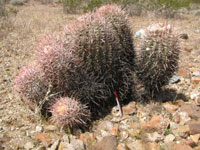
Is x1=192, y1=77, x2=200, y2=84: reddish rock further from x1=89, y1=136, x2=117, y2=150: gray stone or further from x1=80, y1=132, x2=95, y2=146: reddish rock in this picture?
x1=80, y1=132, x2=95, y2=146: reddish rock

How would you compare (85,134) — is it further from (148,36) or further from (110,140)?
(148,36)

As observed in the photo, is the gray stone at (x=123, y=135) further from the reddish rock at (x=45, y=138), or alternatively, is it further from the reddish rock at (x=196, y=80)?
the reddish rock at (x=196, y=80)

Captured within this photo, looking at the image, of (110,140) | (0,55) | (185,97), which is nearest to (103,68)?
(110,140)

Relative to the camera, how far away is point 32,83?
2.11m

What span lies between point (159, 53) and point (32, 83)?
4.78 ft

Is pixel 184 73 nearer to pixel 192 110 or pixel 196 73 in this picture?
pixel 196 73

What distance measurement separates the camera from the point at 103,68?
2357mm

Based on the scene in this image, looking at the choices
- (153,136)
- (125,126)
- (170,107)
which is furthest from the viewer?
(170,107)

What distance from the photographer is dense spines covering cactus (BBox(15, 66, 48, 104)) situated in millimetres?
2100

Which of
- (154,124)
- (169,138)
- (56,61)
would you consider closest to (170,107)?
(154,124)

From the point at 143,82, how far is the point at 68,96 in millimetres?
1038

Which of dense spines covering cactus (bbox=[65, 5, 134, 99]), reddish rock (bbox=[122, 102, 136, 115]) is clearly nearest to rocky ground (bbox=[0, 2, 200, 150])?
reddish rock (bbox=[122, 102, 136, 115])

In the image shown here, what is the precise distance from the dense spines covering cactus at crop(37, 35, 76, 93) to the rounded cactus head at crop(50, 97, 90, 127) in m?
0.18

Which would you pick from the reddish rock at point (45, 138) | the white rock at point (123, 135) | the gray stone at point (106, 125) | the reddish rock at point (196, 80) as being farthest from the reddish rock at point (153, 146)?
the reddish rock at point (196, 80)
